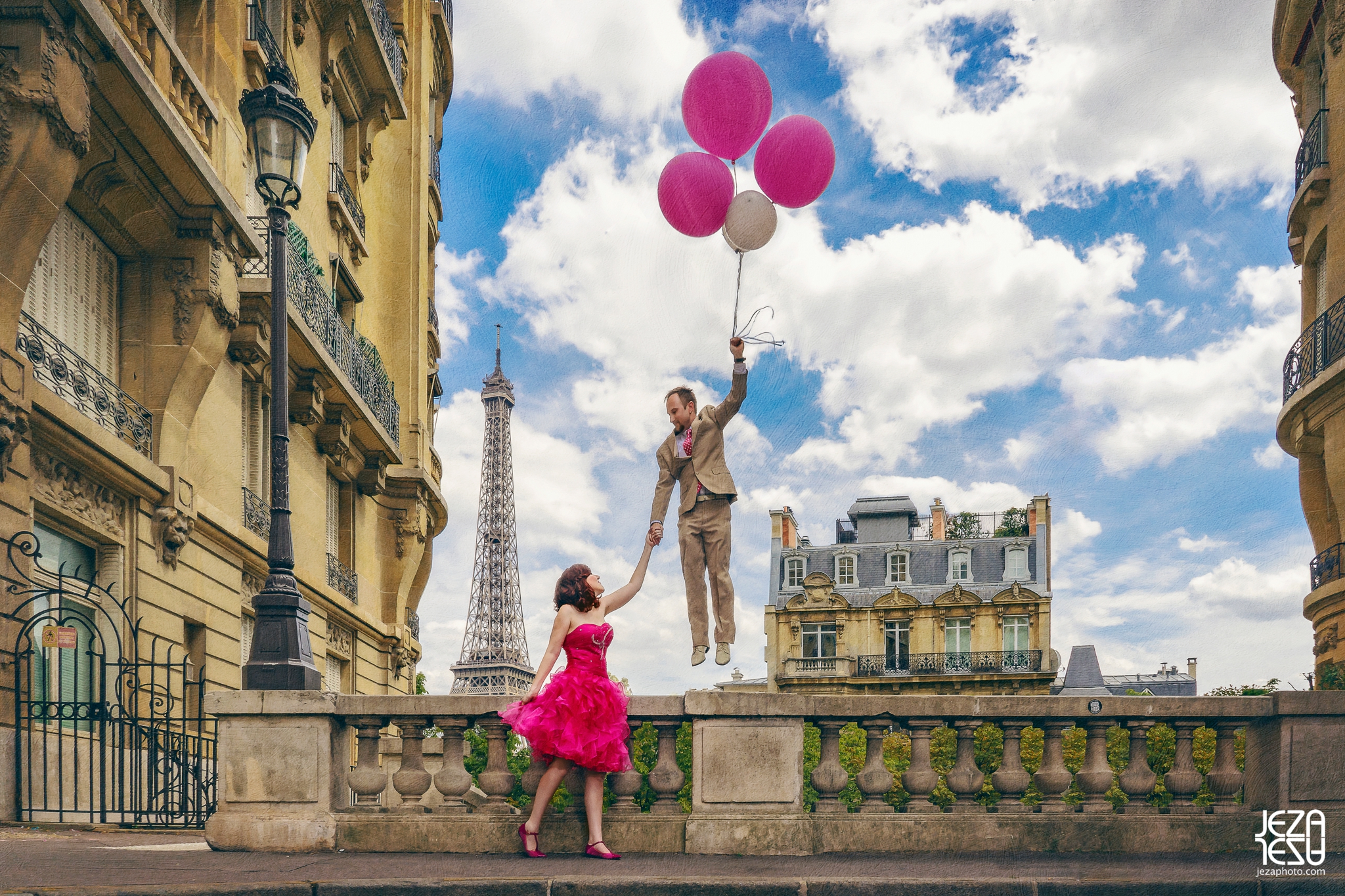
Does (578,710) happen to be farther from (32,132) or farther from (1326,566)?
(1326,566)

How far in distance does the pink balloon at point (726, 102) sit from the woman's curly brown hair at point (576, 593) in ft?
12.4

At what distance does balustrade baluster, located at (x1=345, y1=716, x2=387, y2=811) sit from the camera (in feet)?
24.3

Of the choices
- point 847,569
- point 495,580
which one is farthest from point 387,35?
point 495,580

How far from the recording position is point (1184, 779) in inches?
296

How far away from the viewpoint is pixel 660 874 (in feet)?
20.4

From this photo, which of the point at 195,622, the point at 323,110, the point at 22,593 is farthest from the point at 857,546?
the point at 22,593

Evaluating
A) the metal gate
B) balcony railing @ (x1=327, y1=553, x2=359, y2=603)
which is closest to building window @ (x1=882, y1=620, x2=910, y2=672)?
balcony railing @ (x1=327, y1=553, x2=359, y2=603)

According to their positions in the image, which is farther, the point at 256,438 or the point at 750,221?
the point at 256,438

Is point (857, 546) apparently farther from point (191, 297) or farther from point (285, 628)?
point (285, 628)

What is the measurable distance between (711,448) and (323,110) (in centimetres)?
1544

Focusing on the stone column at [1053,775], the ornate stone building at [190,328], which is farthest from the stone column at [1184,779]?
the ornate stone building at [190,328]

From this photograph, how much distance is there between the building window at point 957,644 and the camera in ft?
169

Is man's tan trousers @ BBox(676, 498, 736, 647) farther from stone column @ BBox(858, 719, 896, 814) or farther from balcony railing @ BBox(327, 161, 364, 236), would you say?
balcony railing @ BBox(327, 161, 364, 236)

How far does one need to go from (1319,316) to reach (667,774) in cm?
1842
